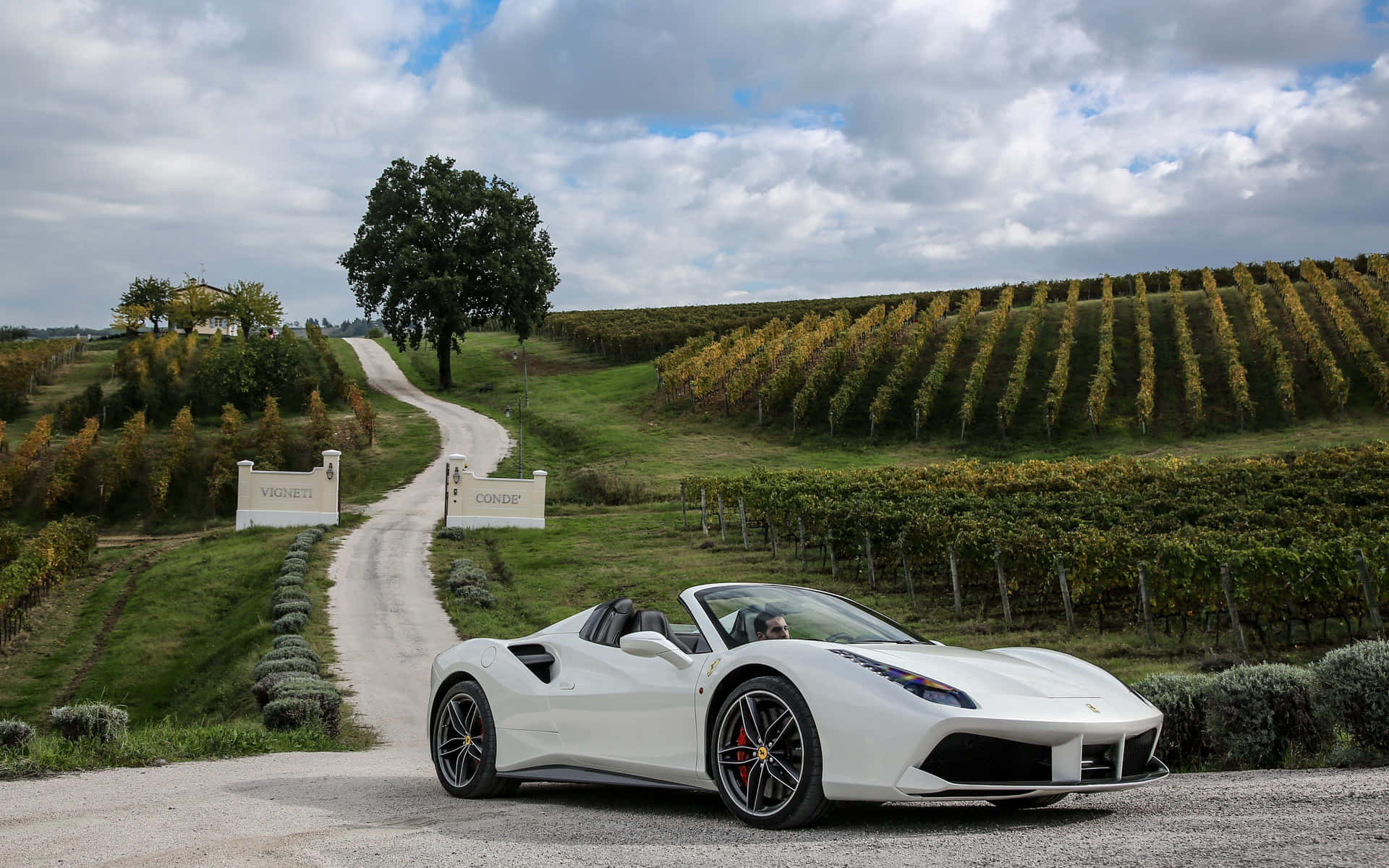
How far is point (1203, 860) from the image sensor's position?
4.01 m

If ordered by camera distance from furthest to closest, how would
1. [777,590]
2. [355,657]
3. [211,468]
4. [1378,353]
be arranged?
[1378,353], [211,468], [355,657], [777,590]

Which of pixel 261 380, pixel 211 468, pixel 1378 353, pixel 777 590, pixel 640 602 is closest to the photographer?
pixel 777 590

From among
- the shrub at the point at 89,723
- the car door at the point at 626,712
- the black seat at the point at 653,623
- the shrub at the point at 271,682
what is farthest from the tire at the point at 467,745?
the shrub at the point at 271,682

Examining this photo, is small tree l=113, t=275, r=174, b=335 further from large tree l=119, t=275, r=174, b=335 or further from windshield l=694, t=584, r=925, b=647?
windshield l=694, t=584, r=925, b=647

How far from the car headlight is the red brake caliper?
2.61 ft

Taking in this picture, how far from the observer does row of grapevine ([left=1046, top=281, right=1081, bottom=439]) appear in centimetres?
5156

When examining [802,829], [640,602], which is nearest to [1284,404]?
[640,602]

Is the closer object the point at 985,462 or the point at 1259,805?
the point at 1259,805

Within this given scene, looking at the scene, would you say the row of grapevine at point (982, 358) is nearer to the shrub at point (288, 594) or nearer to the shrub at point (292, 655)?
the shrub at point (288, 594)

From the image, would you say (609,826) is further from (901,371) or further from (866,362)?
(866,362)

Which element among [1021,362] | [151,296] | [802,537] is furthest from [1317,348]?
[151,296]

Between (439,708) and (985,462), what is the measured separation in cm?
4327

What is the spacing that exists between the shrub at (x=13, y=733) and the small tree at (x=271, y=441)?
40.4 meters

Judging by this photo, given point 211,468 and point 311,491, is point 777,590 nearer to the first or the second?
point 311,491
